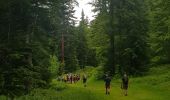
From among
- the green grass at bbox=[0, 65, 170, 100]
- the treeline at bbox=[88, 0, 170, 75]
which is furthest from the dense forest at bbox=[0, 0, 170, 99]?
the green grass at bbox=[0, 65, 170, 100]

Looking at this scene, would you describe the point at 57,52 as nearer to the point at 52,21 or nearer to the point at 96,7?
the point at 96,7

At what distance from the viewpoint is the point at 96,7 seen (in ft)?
151

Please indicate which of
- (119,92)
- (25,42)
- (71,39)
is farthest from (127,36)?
(71,39)

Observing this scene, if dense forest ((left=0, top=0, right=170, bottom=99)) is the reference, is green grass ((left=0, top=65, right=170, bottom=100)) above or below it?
below

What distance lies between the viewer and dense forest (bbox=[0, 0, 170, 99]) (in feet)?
75.4

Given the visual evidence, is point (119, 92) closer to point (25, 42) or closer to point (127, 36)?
point (25, 42)

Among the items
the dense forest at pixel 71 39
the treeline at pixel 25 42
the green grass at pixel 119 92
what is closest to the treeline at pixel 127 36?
the dense forest at pixel 71 39

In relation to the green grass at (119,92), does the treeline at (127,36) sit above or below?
above

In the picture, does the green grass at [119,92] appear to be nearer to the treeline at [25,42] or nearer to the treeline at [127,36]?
the treeline at [25,42]

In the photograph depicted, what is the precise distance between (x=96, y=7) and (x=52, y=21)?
64.0 ft

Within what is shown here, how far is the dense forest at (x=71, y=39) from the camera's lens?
23.0m

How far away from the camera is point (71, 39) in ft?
257

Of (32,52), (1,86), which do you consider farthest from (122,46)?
(1,86)

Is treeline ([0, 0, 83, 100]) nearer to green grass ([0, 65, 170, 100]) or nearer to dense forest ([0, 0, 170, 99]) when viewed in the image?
dense forest ([0, 0, 170, 99])
